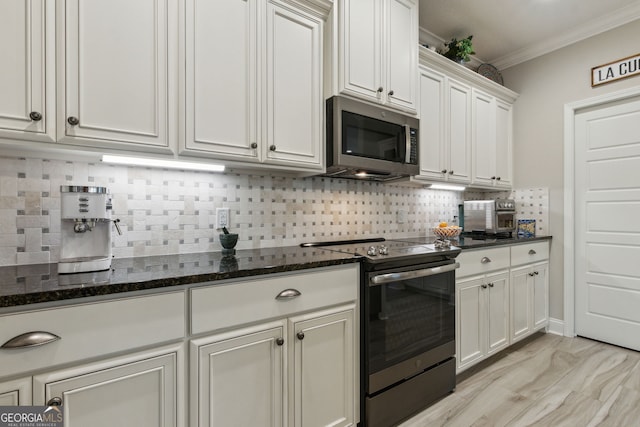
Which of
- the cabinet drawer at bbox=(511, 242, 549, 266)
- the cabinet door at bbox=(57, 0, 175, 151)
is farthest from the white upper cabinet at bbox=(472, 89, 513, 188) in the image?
the cabinet door at bbox=(57, 0, 175, 151)

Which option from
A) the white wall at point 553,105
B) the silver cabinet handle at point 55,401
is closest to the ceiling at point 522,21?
the white wall at point 553,105

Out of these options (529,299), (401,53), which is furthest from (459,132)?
(529,299)

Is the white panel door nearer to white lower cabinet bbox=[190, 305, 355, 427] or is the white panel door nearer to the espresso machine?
white lower cabinet bbox=[190, 305, 355, 427]

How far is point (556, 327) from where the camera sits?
307 centimetres

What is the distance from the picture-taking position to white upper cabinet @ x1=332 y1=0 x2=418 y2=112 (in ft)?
6.12

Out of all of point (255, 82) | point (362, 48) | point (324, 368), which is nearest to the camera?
point (324, 368)

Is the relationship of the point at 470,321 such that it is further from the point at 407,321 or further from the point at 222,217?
the point at 222,217

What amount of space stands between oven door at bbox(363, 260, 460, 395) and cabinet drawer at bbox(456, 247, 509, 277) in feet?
0.61

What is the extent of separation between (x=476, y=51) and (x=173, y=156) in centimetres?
322

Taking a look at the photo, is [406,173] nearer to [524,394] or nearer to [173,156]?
[173,156]

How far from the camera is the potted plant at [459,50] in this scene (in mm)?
2729

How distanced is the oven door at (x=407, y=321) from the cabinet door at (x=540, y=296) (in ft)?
4.48

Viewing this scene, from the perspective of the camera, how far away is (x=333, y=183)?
229cm

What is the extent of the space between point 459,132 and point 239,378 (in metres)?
2.49
